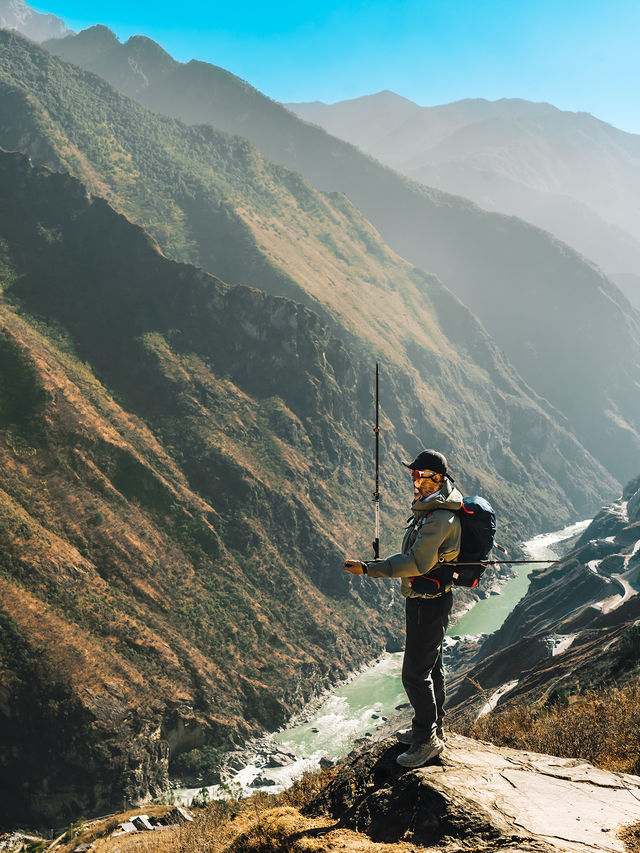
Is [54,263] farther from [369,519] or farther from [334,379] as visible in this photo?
[369,519]

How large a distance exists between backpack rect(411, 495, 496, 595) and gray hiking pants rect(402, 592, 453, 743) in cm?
31

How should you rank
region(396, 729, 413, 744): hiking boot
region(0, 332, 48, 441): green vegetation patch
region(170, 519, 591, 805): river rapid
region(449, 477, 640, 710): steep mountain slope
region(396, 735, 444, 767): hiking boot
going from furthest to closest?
region(0, 332, 48, 441): green vegetation patch, region(170, 519, 591, 805): river rapid, region(449, 477, 640, 710): steep mountain slope, region(396, 729, 413, 744): hiking boot, region(396, 735, 444, 767): hiking boot

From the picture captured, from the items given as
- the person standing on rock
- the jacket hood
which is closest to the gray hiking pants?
the person standing on rock

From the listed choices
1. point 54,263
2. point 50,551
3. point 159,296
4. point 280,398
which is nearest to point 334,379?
point 280,398

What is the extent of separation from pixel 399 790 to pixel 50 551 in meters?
64.6

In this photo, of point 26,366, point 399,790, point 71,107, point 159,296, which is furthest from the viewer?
point 71,107

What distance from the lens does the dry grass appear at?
781 cm

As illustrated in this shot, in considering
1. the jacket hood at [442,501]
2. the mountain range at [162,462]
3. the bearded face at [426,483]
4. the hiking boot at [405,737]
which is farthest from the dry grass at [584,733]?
the mountain range at [162,462]

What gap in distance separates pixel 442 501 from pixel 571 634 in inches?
2014

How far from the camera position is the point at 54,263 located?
101 metres

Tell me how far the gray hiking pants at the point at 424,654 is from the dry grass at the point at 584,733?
257 cm

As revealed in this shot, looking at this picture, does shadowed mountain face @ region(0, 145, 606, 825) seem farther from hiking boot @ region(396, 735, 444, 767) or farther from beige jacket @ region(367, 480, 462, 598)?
beige jacket @ region(367, 480, 462, 598)

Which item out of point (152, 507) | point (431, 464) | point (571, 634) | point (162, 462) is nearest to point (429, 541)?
point (431, 464)

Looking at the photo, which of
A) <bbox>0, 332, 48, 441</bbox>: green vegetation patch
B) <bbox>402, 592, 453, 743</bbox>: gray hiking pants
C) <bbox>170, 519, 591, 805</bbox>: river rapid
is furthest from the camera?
<bbox>0, 332, 48, 441</bbox>: green vegetation patch
